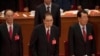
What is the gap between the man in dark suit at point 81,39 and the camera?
481 centimetres

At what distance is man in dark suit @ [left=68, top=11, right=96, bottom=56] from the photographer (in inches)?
189

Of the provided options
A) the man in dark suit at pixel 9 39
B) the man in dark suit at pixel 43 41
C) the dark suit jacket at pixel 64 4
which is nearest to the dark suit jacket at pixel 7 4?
the dark suit jacket at pixel 64 4

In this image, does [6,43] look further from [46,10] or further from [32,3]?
[32,3]

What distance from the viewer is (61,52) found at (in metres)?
6.67

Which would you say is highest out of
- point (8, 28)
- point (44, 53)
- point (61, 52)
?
point (8, 28)

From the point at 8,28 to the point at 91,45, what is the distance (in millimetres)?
1377

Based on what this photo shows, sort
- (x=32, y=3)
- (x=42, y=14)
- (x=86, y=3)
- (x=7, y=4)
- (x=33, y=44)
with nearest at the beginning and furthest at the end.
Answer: (x=33, y=44), (x=42, y=14), (x=32, y=3), (x=86, y=3), (x=7, y=4)

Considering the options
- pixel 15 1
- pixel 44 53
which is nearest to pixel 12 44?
pixel 44 53

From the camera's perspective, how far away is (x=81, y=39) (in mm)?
4828

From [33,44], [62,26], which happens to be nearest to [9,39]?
[33,44]

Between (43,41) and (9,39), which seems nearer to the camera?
(43,41)

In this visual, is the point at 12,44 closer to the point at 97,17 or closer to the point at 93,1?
the point at 97,17

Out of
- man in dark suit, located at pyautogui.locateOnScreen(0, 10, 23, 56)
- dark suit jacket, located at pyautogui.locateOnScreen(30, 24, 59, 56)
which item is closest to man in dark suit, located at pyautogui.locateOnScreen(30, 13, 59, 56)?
dark suit jacket, located at pyautogui.locateOnScreen(30, 24, 59, 56)

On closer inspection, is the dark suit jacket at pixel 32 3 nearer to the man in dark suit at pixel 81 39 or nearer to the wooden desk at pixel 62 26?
the wooden desk at pixel 62 26
